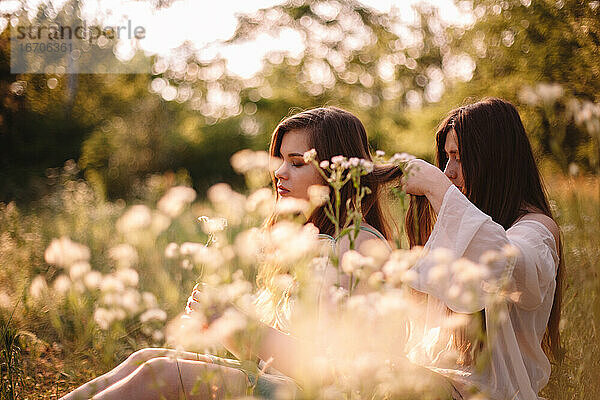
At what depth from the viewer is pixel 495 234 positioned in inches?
61.9

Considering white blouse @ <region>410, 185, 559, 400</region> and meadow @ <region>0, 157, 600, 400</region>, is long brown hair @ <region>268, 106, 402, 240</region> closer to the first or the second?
meadow @ <region>0, 157, 600, 400</region>

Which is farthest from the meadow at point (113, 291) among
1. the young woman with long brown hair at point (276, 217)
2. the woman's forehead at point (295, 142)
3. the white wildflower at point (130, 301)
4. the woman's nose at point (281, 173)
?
the woman's forehead at point (295, 142)

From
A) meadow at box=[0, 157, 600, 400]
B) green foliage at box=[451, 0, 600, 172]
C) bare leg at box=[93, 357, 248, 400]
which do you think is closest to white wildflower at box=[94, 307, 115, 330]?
meadow at box=[0, 157, 600, 400]

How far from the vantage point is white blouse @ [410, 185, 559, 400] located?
1571 mm

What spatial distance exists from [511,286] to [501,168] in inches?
20.3

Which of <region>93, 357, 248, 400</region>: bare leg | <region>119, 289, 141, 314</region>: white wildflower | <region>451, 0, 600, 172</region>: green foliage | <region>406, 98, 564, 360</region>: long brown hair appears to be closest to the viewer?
<region>119, 289, 141, 314</region>: white wildflower

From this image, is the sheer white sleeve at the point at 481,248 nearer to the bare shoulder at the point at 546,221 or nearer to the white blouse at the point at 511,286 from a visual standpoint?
the white blouse at the point at 511,286

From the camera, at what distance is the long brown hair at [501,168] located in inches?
78.4

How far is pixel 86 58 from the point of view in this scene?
11430 millimetres

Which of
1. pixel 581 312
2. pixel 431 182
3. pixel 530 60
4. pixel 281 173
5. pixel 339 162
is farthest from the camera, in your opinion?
pixel 530 60

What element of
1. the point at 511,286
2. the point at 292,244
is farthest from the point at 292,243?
the point at 511,286

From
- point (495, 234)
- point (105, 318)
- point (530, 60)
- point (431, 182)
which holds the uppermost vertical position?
point (530, 60)

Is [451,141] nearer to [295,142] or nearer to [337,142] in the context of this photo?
[337,142]

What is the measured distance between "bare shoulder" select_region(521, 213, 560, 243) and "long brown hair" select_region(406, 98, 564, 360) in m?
0.05
